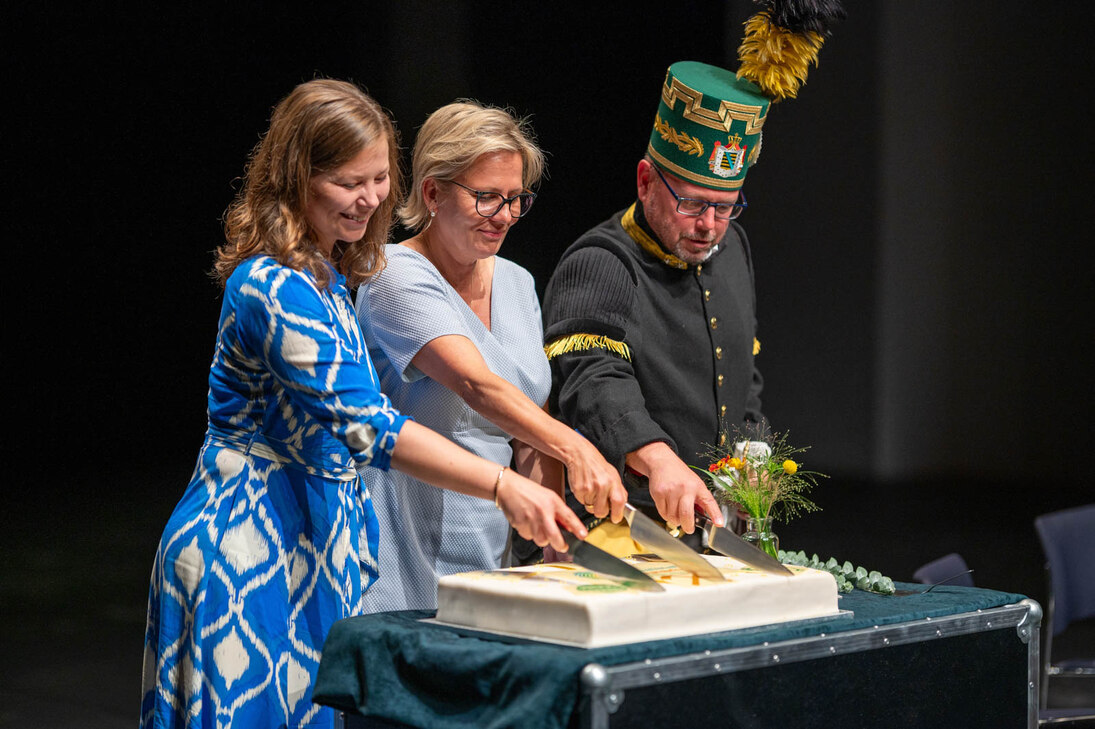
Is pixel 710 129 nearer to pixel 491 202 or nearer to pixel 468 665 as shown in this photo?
pixel 491 202

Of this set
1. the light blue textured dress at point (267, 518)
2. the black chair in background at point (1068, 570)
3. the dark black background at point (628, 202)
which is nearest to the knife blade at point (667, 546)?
the light blue textured dress at point (267, 518)

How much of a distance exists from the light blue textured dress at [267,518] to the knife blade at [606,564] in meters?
0.27

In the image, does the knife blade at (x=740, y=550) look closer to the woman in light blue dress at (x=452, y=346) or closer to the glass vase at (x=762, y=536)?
the glass vase at (x=762, y=536)

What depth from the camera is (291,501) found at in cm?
171

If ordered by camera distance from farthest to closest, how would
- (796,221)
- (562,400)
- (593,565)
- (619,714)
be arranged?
(796,221) → (562,400) → (593,565) → (619,714)

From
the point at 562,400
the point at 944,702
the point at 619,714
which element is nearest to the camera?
the point at 619,714

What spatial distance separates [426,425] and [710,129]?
0.80 m

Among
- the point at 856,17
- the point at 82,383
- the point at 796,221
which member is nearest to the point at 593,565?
the point at 82,383

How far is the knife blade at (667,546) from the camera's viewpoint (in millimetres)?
1627

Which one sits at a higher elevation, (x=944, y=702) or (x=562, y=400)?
(x=562, y=400)

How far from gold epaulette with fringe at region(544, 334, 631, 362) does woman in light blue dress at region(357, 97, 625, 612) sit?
115mm

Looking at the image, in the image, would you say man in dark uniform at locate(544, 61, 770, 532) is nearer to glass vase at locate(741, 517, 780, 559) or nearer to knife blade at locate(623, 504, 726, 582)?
glass vase at locate(741, 517, 780, 559)

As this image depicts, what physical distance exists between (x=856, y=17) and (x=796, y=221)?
2.80ft

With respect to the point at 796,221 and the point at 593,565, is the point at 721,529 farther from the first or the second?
the point at 796,221
